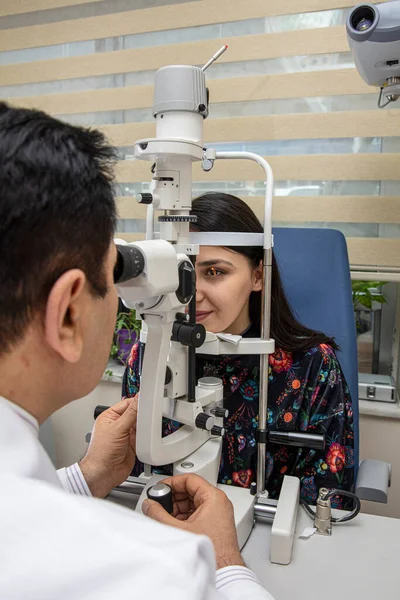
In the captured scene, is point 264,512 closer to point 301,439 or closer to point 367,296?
point 301,439

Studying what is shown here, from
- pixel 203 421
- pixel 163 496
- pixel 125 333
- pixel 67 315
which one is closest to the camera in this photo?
pixel 67 315

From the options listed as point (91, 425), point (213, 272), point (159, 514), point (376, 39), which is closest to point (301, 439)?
point (159, 514)

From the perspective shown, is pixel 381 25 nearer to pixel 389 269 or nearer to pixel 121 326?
pixel 389 269

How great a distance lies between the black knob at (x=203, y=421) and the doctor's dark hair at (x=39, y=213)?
0.50m

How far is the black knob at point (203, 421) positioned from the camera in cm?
99

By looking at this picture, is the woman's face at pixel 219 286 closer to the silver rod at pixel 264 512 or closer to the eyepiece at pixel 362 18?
the silver rod at pixel 264 512

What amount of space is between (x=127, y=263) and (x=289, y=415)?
844 mm

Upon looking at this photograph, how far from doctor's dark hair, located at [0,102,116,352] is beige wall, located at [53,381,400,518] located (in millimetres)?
1637

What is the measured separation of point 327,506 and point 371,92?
4.72 ft

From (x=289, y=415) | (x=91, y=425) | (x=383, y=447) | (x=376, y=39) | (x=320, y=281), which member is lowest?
(x=91, y=425)

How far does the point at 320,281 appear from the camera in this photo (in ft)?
5.29

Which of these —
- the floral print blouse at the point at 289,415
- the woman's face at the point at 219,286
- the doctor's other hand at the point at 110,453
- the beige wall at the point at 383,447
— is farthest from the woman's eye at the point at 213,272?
the beige wall at the point at 383,447

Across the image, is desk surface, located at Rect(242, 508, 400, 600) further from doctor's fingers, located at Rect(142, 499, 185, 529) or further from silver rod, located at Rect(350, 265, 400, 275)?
silver rod, located at Rect(350, 265, 400, 275)

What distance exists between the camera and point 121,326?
221cm
